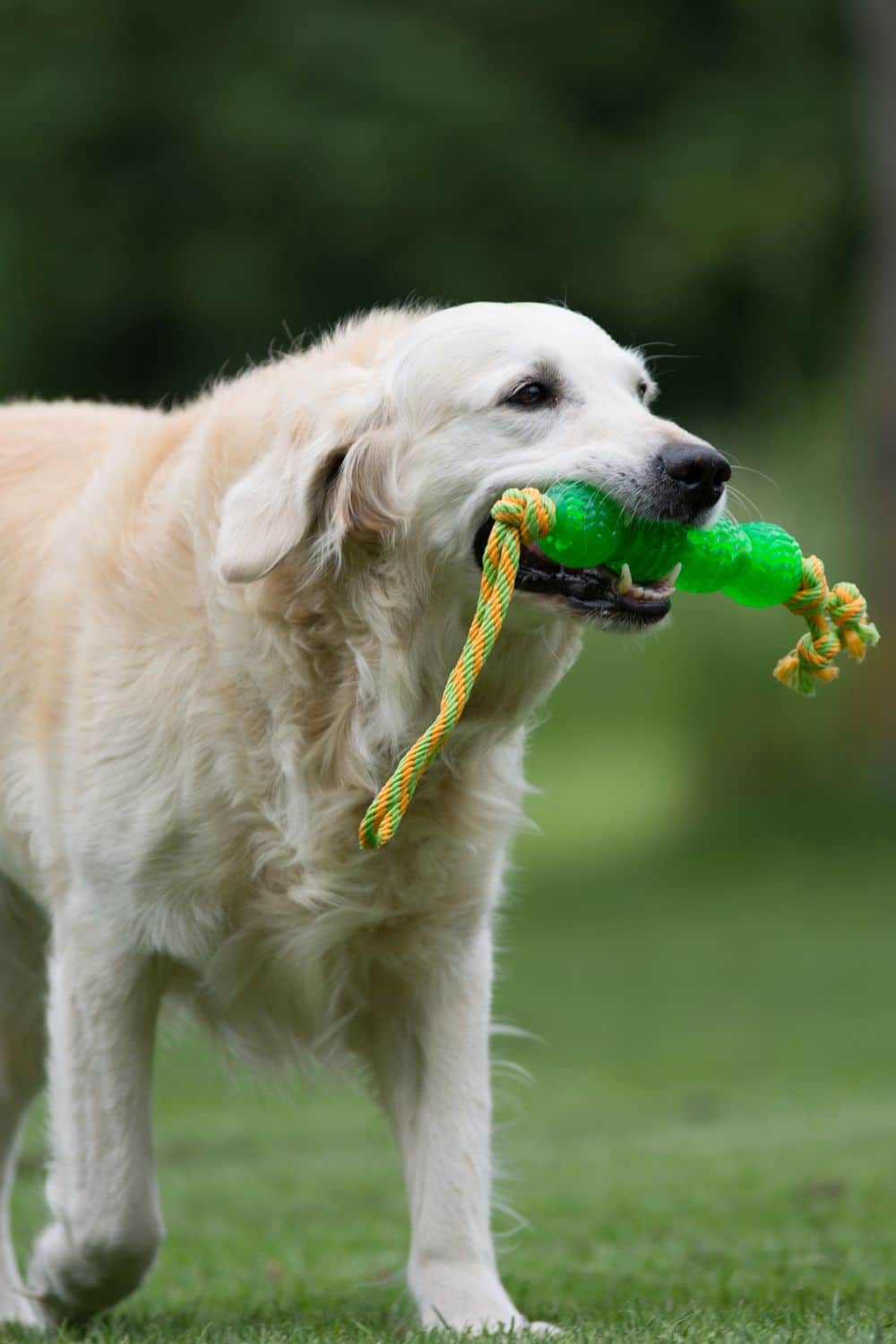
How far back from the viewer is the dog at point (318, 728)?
440cm

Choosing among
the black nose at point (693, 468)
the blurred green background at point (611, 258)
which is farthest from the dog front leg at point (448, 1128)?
the blurred green background at point (611, 258)

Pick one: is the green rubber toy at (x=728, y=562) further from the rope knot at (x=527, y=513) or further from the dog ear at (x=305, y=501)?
the dog ear at (x=305, y=501)

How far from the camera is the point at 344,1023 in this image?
4805mm

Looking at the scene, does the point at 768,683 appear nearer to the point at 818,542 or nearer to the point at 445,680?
the point at 818,542

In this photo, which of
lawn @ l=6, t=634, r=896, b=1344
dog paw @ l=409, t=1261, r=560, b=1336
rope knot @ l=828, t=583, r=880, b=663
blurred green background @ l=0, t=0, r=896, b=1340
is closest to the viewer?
dog paw @ l=409, t=1261, r=560, b=1336

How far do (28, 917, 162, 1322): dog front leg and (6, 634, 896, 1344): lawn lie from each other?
0.17 metres

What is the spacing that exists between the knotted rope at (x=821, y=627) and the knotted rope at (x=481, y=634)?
674 mm

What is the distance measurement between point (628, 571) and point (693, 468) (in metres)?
0.26

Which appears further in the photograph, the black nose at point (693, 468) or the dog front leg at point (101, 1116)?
the dog front leg at point (101, 1116)

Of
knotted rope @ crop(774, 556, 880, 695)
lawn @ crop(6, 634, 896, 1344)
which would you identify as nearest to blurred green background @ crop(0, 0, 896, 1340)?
A: lawn @ crop(6, 634, 896, 1344)

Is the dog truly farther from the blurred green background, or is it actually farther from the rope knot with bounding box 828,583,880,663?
the blurred green background

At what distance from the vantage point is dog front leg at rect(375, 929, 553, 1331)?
4488 mm

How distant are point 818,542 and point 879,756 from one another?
6.44 meters

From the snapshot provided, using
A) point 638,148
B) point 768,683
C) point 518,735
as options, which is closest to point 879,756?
point 768,683
